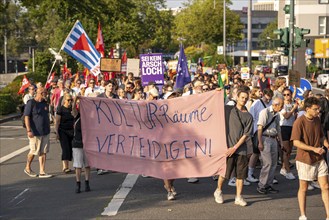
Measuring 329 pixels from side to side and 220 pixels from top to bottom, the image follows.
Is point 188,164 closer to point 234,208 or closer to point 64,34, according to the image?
point 234,208

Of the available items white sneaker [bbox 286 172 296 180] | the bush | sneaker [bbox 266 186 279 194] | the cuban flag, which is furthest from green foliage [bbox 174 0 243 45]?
sneaker [bbox 266 186 279 194]

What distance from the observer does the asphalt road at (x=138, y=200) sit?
9234mm

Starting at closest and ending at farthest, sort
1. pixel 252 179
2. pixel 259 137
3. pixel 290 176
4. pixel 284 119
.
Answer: pixel 259 137
pixel 252 179
pixel 290 176
pixel 284 119

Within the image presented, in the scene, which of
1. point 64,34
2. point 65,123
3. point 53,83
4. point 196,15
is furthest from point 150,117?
point 196,15

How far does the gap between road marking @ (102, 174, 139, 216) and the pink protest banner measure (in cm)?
48

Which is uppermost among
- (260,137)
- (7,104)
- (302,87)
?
(302,87)

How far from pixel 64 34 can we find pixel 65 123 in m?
33.3

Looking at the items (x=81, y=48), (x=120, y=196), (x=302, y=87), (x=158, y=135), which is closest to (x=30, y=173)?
(x=120, y=196)

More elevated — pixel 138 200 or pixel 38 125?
pixel 38 125

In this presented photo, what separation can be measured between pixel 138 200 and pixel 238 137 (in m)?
1.83

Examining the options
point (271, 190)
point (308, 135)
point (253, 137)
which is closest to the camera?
point (308, 135)

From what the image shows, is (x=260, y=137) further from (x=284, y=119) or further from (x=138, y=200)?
(x=284, y=119)

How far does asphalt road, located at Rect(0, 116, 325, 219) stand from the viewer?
9.23 m

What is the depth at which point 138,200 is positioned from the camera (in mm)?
10148
